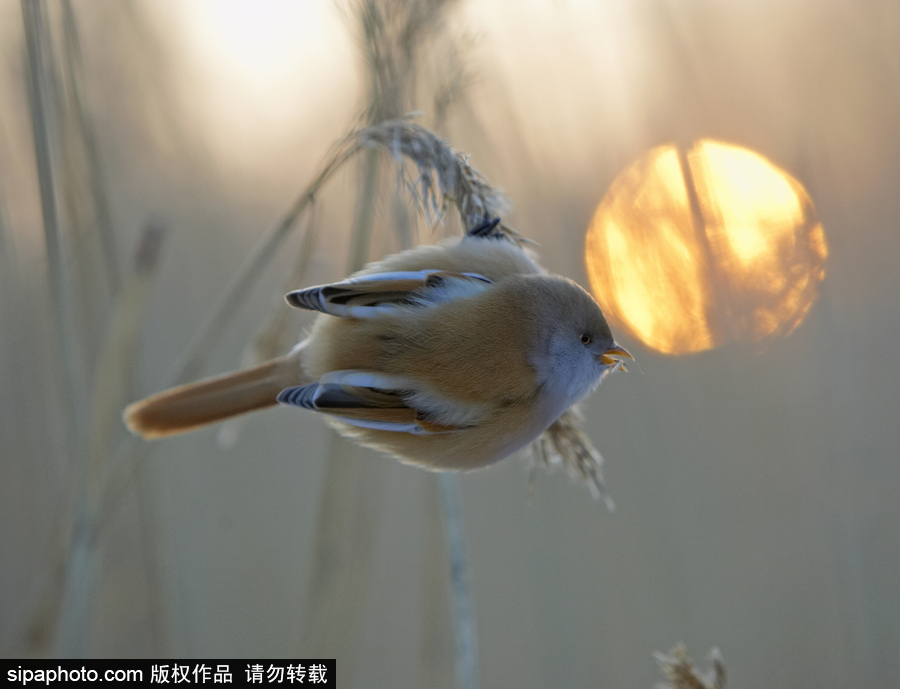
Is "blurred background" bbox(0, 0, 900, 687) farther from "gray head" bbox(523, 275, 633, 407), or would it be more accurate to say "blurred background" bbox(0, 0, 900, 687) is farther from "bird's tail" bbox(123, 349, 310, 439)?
"gray head" bbox(523, 275, 633, 407)

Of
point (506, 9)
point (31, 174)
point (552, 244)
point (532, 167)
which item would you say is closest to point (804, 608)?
point (552, 244)

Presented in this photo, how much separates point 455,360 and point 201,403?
0.35m

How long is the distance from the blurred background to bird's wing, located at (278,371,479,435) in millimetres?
382

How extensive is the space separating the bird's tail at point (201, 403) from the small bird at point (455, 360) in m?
0.10

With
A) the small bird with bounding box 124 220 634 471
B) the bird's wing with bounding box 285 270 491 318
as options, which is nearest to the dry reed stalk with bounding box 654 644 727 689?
the small bird with bounding box 124 220 634 471

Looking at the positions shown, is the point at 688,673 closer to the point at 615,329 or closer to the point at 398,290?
the point at 398,290

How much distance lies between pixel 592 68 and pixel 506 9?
23 cm

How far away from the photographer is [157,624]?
1.23 metres

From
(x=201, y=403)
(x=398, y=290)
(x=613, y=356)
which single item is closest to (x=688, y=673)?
(x=613, y=356)

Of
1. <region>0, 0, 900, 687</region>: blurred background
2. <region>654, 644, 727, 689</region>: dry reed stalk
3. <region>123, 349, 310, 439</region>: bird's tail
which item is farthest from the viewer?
<region>0, 0, 900, 687</region>: blurred background

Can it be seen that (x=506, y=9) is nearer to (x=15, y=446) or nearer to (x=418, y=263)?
(x=418, y=263)

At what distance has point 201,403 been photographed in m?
0.89

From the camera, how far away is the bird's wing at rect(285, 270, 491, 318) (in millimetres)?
818

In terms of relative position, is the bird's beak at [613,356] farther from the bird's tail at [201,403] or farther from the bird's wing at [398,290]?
the bird's tail at [201,403]
